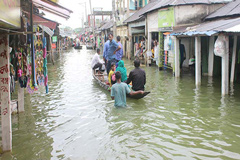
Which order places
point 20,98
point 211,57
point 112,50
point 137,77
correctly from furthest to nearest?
point 211,57 → point 112,50 → point 137,77 → point 20,98

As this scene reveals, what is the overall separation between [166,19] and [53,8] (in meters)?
9.06

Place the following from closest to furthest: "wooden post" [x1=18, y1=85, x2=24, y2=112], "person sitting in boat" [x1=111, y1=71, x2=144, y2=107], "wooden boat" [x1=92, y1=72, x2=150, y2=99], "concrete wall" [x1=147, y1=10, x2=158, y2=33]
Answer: "wooden post" [x1=18, y1=85, x2=24, y2=112] < "person sitting in boat" [x1=111, y1=71, x2=144, y2=107] < "wooden boat" [x1=92, y1=72, x2=150, y2=99] < "concrete wall" [x1=147, y1=10, x2=158, y2=33]

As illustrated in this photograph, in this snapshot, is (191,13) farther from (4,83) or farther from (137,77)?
(4,83)

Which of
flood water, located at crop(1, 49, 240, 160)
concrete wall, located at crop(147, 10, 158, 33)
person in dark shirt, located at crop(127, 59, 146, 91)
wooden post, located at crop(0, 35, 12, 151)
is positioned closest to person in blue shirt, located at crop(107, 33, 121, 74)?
flood water, located at crop(1, 49, 240, 160)

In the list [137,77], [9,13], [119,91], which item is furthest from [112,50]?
[9,13]

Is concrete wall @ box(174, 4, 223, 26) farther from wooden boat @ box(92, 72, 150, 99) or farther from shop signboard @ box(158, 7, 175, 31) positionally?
wooden boat @ box(92, 72, 150, 99)

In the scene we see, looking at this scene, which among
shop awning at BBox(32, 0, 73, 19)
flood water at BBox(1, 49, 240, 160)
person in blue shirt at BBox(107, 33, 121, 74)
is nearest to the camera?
flood water at BBox(1, 49, 240, 160)

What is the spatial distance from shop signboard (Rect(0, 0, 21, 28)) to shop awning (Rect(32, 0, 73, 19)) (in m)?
1.41

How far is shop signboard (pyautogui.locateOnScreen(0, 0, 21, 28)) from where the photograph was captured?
3.59 m

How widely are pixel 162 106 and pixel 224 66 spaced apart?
8.07ft

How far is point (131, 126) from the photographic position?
678 centimetres

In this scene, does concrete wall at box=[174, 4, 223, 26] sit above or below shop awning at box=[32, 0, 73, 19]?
above

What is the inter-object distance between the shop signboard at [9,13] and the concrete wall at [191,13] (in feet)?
34.3

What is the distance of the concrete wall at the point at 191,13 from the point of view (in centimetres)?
1387
